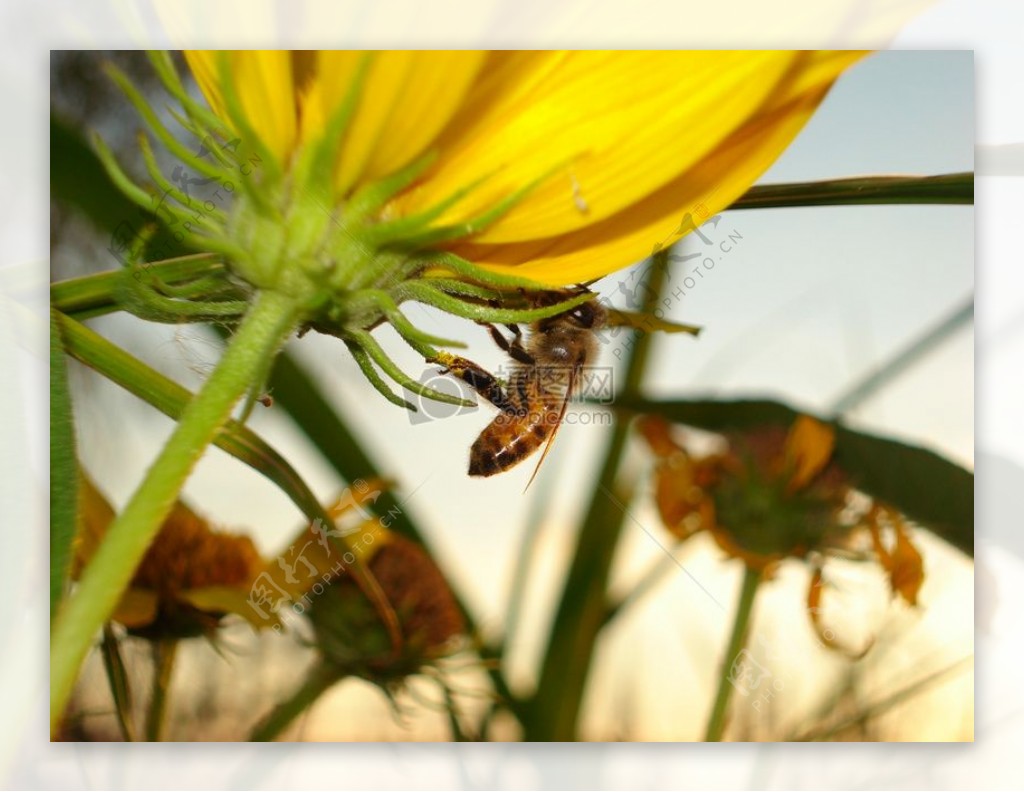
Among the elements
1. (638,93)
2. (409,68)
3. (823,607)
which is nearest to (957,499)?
(823,607)

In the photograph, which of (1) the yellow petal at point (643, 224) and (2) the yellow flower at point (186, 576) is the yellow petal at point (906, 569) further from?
(2) the yellow flower at point (186, 576)

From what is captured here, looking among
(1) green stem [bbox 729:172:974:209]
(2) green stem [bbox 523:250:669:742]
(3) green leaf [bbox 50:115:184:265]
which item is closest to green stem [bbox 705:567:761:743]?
(2) green stem [bbox 523:250:669:742]

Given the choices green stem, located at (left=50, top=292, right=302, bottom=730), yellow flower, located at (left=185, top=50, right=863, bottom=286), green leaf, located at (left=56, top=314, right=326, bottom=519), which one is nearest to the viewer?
green stem, located at (left=50, top=292, right=302, bottom=730)

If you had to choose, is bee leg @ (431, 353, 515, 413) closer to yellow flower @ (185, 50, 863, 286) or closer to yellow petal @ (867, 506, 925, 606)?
yellow flower @ (185, 50, 863, 286)

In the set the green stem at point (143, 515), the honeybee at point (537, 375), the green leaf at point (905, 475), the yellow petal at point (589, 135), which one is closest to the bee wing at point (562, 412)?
the honeybee at point (537, 375)

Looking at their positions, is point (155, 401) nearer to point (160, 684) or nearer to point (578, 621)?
point (160, 684)

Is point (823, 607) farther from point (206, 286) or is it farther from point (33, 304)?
point (33, 304)

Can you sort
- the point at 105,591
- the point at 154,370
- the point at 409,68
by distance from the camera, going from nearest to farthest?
the point at 105,591 → the point at 409,68 → the point at 154,370

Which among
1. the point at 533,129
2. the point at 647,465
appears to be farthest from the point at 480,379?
the point at 533,129
